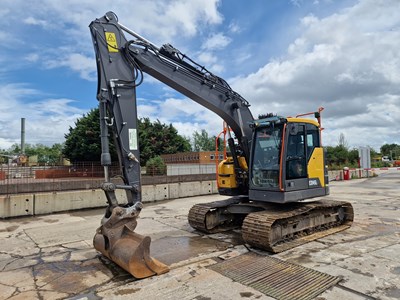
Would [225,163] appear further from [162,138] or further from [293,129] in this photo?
[162,138]

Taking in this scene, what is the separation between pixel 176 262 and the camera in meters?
5.12

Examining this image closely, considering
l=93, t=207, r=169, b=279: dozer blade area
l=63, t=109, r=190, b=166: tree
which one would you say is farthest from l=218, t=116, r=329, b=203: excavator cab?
l=63, t=109, r=190, b=166: tree

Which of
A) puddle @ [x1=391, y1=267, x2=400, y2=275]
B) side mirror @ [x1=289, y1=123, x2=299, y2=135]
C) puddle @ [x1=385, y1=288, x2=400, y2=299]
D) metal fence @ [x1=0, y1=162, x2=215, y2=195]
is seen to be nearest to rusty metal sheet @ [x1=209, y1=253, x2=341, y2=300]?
puddle @ [x1=385, y1=288, x2=400, y2=299]

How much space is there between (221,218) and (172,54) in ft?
12.7

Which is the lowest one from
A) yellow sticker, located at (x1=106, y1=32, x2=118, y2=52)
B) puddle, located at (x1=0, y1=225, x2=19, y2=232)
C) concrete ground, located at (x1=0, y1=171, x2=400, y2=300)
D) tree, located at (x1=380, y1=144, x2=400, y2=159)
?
concrete ground, located at (x1=0, y1=171, x2=400, y2=300)

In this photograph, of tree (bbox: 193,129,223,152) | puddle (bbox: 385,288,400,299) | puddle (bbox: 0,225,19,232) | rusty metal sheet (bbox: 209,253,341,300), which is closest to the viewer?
puddle (bbox: 385,288,400,299)

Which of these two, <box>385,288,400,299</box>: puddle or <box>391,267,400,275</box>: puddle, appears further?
<box>391,267,400,275</box>: puddle

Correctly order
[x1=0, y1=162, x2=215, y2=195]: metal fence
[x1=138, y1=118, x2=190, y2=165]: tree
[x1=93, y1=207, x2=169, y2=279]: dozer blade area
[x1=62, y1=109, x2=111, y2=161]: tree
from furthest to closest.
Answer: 1. [x1=138, y1=118, x2=190, y2=165]: tree
2. [x1=62, y1=109, x2=111, y2=161]: tree
3. [x1=0, y1=162, x2=215, y2=195]: metal fence
4. [x1=93, y1=207, x2=169, y2=279]: dozer blade area

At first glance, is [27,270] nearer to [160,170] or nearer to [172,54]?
[172,54]

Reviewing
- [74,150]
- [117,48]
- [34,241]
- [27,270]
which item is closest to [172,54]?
[117,48]

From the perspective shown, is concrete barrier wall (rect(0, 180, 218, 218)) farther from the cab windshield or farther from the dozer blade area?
the cab windshield

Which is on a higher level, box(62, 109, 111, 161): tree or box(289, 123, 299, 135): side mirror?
box(62, 109, 111, 161): tree

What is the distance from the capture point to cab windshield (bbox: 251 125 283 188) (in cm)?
601

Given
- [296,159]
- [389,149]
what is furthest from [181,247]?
[389,149]
